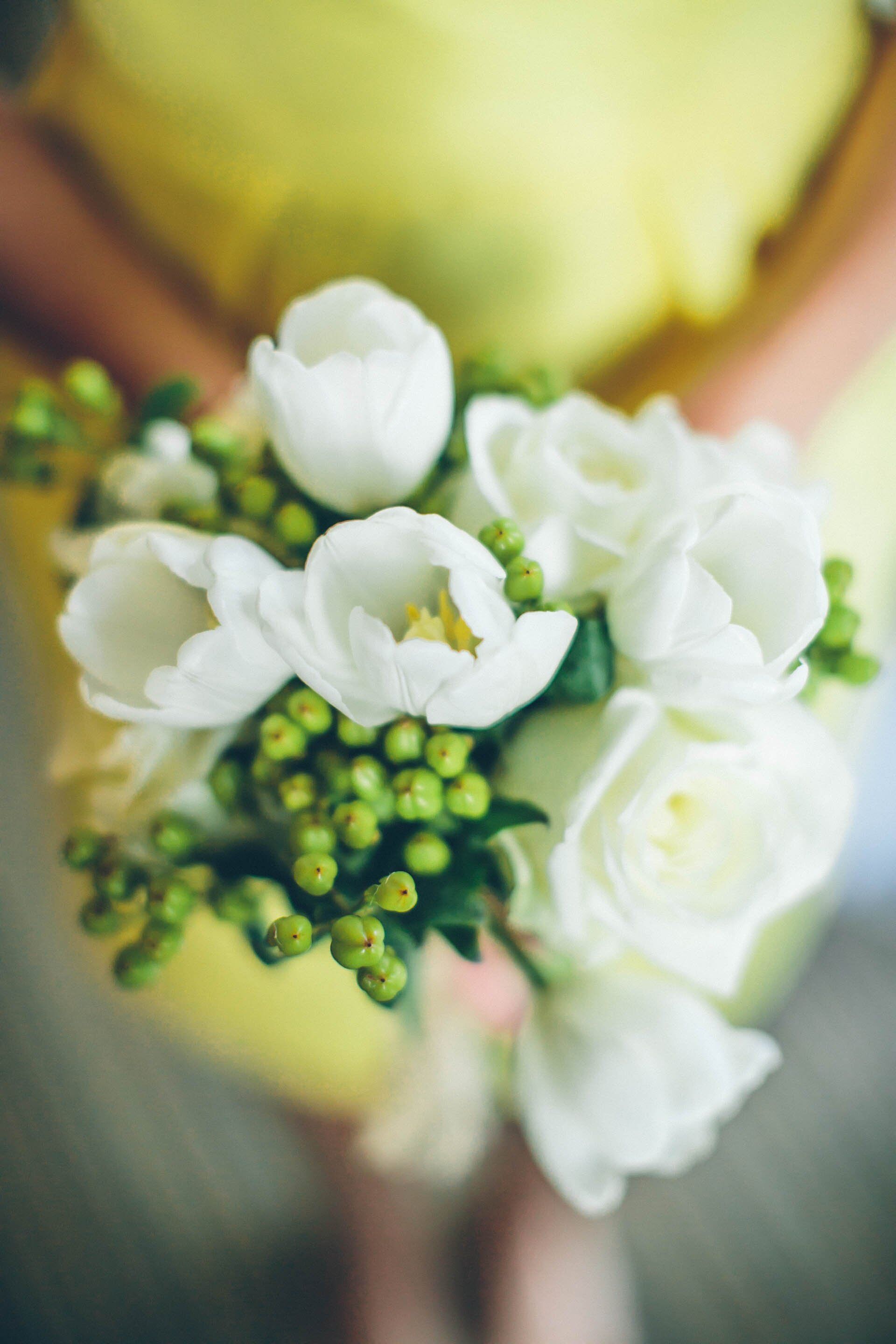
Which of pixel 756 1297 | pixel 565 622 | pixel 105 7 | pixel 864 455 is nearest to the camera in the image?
pixel 565 622

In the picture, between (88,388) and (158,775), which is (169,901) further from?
(88,388)

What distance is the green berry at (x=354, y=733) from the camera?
0.35 metres

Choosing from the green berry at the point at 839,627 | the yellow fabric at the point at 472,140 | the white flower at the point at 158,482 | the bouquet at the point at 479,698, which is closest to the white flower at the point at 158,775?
the bouquet at the point at 479,698

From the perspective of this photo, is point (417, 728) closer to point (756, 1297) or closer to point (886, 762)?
point (886, 762)

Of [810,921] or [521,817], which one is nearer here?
[521,817]

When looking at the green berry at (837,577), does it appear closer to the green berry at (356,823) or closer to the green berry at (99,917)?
the green berry at (356,823)

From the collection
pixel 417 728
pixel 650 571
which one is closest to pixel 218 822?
pixel 417 728

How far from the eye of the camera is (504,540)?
0.33 meters

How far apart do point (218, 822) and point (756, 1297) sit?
1066 millimetres

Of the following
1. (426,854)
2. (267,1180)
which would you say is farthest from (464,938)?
(267,1180)

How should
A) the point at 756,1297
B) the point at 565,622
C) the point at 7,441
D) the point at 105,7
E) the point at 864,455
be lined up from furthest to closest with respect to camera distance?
the point at 756,1297 → the point at 864,455 → the point at 105,7 → the point at 7,441 → the point at 565,622

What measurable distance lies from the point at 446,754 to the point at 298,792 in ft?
0.21

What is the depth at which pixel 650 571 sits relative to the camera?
0.32 meters

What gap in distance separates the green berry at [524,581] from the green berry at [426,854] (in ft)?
0.33
